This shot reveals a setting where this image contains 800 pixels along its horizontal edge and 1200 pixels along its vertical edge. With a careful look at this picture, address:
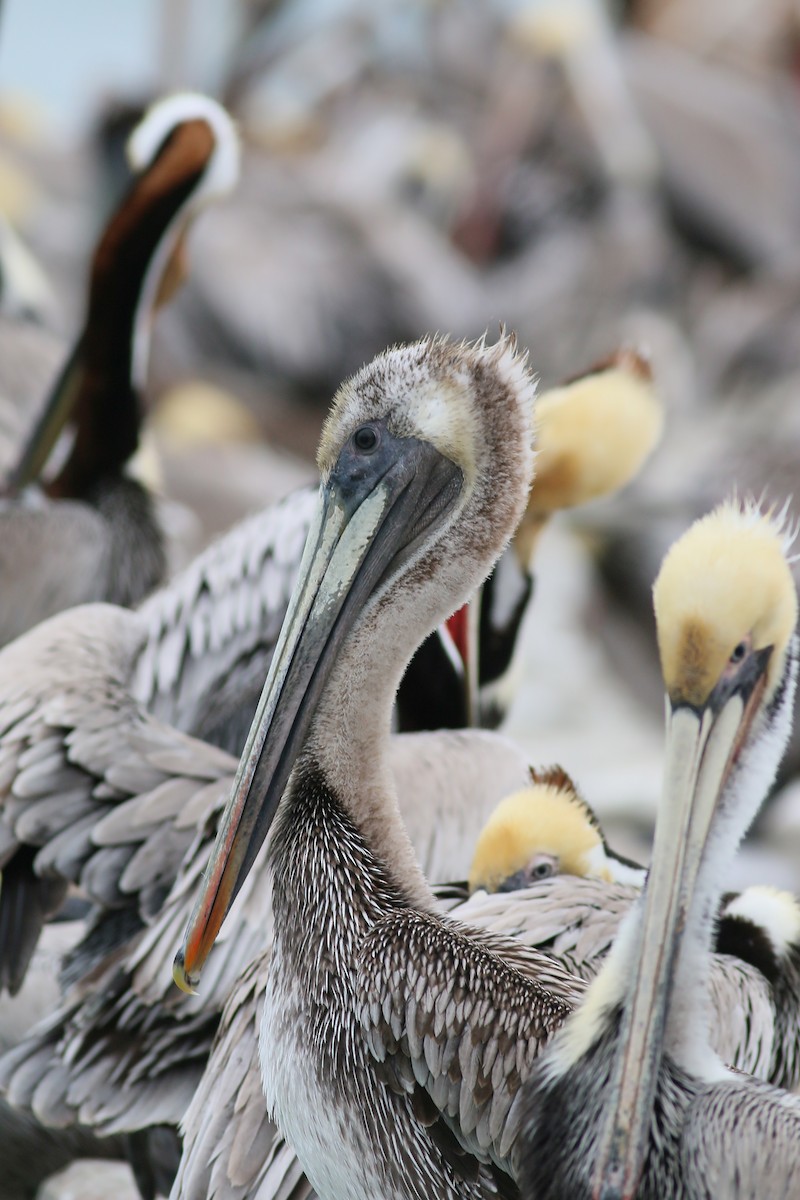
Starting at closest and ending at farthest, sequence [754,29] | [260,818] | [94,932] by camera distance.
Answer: [260,818]
[94,932]
[754,29]

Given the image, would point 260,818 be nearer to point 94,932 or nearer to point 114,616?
point 94,932

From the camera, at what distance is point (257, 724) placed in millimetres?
1409

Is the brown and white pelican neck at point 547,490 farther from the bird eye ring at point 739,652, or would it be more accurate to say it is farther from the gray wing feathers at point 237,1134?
the bird eye ring at point 739,652

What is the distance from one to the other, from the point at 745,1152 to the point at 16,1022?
1314 mm

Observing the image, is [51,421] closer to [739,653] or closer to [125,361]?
[125,361]

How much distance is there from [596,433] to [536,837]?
0.66m

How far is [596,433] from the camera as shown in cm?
209

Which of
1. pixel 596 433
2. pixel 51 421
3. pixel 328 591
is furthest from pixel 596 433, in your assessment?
pixel 51 421

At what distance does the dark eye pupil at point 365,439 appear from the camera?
4.57 ft

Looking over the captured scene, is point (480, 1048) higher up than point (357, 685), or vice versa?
point (357, 685)

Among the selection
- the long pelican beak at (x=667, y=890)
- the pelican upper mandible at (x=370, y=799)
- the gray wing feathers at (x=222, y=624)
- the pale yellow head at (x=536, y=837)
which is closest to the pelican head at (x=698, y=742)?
the long pelican beak at (x=667, y=890)

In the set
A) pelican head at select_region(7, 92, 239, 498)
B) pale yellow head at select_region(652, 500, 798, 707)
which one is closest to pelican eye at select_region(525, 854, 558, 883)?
pale yellow head at select_region(652, 500, 798, 707)

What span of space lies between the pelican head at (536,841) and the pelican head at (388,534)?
0.30 metres

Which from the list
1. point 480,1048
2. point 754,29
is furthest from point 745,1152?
point 754,29
